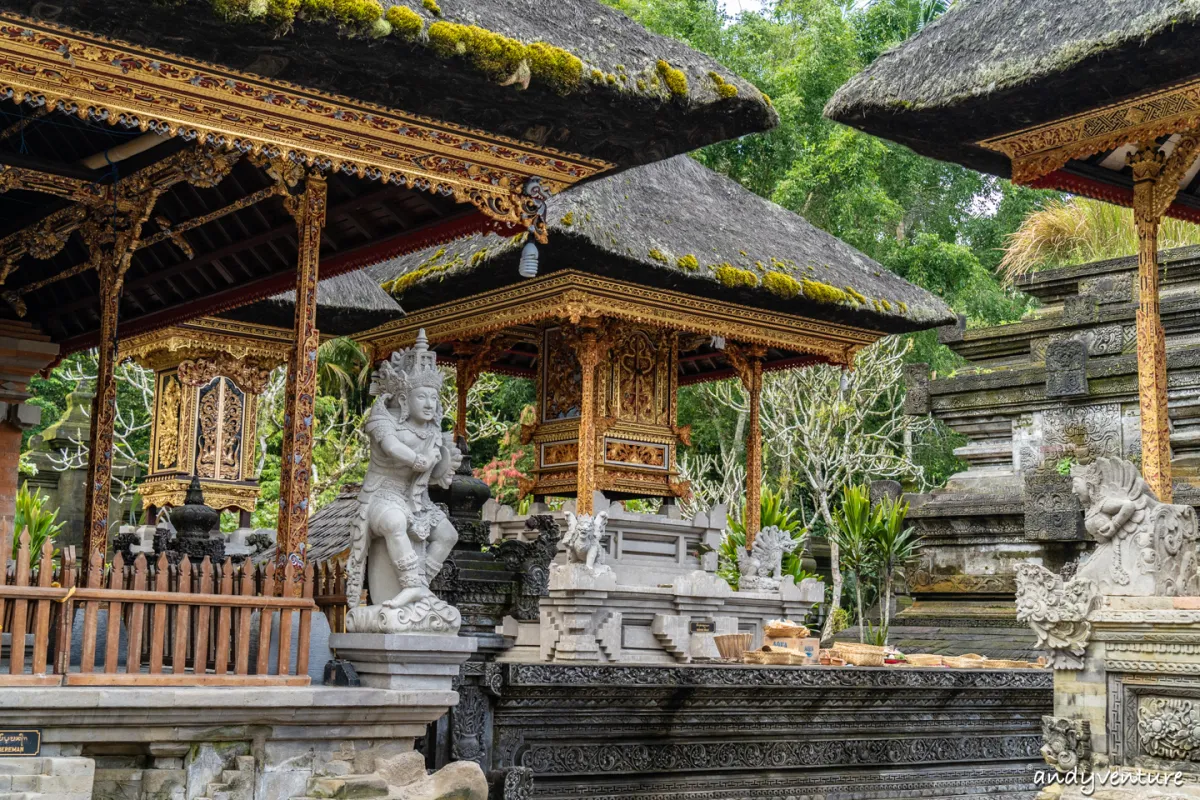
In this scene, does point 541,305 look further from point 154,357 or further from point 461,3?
point 461,3

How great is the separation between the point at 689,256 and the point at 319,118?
7869 millimetres

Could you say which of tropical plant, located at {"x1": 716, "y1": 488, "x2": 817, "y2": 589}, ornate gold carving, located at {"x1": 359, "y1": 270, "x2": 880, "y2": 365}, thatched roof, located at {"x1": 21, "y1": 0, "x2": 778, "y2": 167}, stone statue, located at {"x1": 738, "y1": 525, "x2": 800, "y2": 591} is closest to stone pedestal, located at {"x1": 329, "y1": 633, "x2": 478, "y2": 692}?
thatched roof, located at {"x1": 21, "y1": 0, "x2": 778, "y2": 167}

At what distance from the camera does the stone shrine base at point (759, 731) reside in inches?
386

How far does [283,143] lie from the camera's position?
8422mm

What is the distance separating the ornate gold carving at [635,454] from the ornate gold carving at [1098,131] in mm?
6356

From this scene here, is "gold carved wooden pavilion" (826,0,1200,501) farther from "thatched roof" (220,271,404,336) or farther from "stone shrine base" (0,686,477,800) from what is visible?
"thatched roof" (220,271,404,336)

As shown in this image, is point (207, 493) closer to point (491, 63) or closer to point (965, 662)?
point (965, 662)

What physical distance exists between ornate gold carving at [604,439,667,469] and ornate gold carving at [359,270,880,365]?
1.52m

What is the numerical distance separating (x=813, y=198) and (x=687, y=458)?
6.46 metres

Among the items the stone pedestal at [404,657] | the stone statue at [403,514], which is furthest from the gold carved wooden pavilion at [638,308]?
the stone pedestal at [404,657]

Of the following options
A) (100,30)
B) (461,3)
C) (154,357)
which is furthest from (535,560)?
(154,357)

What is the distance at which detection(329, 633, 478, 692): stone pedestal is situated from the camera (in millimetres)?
7867

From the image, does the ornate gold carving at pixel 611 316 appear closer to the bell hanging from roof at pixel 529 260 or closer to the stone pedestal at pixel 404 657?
the bell hanging from roof at pixel 529 260

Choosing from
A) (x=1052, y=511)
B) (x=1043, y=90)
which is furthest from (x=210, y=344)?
(x=1043, y=90)
